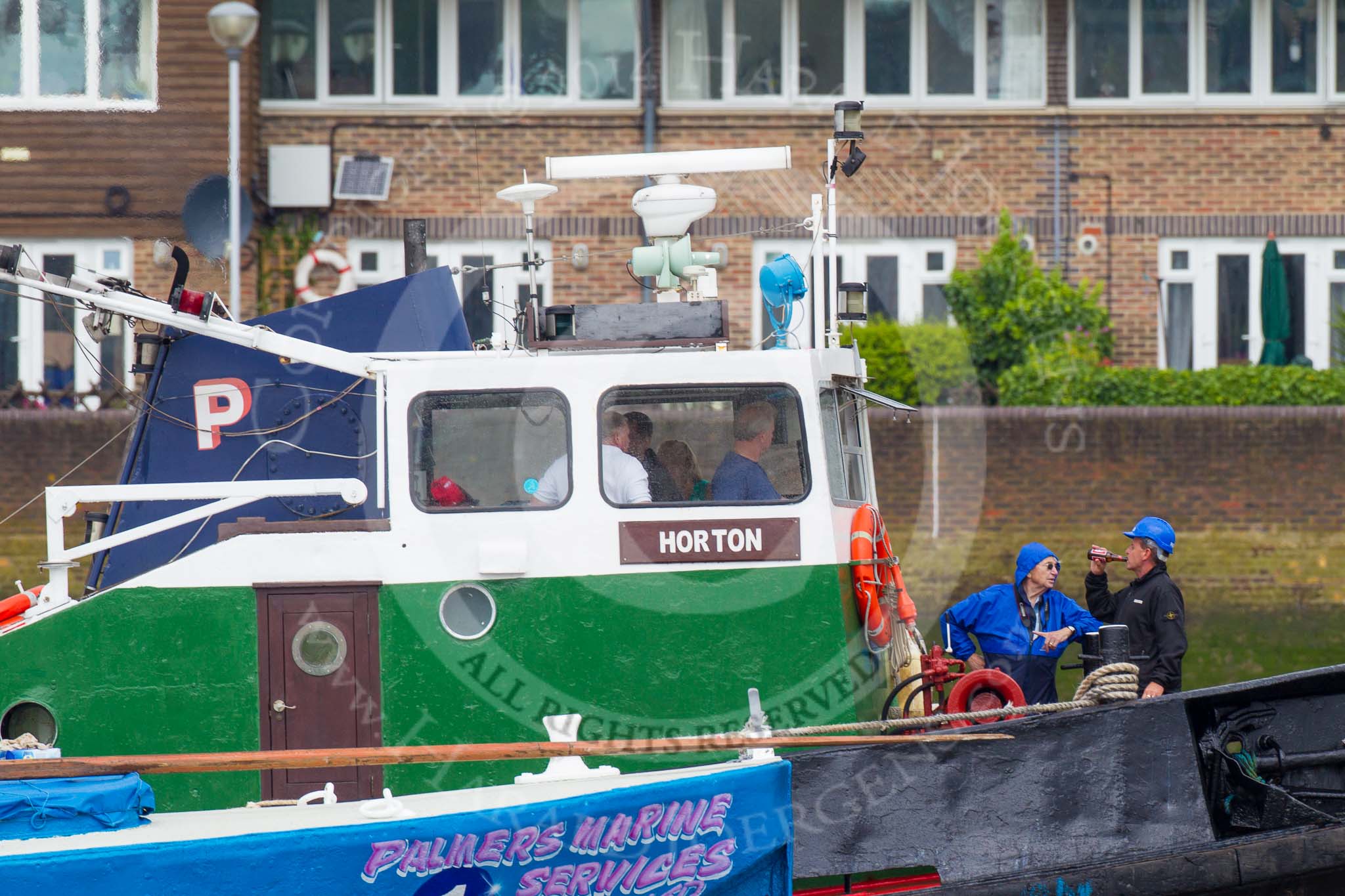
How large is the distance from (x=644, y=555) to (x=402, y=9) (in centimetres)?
1352

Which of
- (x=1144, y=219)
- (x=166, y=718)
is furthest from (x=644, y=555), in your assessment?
(x=1144, y=219)

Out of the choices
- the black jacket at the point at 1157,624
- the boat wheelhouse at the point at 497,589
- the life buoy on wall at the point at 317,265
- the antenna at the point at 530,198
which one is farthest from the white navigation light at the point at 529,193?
the life buoy on wall at the point at 317,265

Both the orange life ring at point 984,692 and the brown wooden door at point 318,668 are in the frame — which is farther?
the orange life ring at point 984,692

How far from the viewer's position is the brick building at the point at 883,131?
18234 millimetres

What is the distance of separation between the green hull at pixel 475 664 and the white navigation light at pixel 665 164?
2.12 meters

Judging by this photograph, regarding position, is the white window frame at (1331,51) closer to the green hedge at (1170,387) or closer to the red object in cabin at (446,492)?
the green hedge at (1170,387)

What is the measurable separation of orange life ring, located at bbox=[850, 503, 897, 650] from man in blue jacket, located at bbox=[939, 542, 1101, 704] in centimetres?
94

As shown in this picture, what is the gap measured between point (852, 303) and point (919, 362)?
9.18 metres

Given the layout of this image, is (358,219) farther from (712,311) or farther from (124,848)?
(124,848)

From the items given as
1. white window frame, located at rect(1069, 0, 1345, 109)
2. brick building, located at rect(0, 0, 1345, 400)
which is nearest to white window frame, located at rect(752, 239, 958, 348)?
brick building, located at rect(0, 0, 1345, 400)

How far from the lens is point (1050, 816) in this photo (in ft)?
22.0

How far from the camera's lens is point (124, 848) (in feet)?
18.2

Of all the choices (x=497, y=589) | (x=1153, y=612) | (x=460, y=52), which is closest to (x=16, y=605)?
(x=497, y=589)

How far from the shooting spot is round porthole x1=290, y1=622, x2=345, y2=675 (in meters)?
6.58
